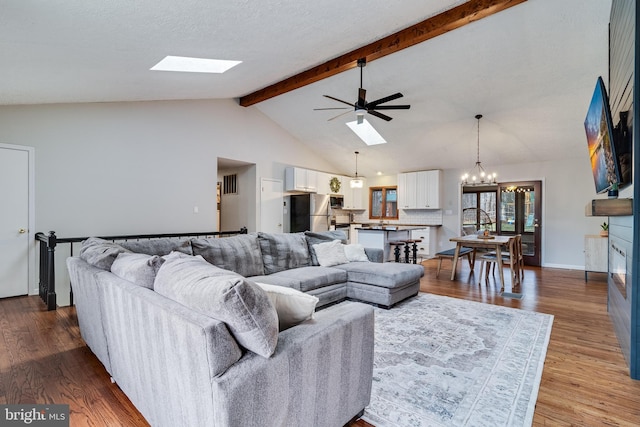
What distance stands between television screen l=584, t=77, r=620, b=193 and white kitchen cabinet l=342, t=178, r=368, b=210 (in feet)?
19.9

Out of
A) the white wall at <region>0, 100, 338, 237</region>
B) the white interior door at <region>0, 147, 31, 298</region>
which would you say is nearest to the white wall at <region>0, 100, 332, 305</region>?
the white wall at <region>0, 100, 338, 237</region>

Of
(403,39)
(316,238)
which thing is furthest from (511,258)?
(403,39)

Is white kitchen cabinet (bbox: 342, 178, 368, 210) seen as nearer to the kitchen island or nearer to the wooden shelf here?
the kitchen island

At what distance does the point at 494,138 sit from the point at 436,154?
4.19ft

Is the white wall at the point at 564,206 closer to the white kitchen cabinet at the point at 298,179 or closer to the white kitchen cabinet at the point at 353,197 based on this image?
the white kitchen cabinet at the point at 353,197

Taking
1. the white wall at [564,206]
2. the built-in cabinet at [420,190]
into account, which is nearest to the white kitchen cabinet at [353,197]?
the built-in cabinet at [420,190]

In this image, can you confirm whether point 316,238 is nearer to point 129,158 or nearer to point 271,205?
point 271,205

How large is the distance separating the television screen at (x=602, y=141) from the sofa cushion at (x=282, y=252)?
3.12m

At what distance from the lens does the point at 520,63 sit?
4199 mm

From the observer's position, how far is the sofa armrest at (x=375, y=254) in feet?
14.8

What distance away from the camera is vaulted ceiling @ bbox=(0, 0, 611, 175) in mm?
2441

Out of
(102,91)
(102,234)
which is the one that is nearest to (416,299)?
(102,234)

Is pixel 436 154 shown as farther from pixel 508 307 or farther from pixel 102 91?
pixel 102 91

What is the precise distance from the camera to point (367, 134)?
7234 mm
